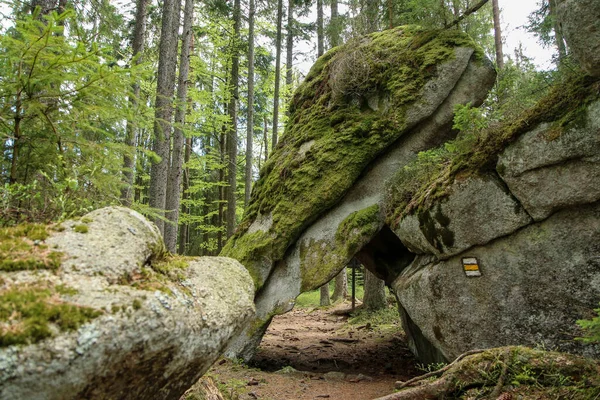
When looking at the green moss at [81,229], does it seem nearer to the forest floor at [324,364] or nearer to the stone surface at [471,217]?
the forest floor at [324,364]

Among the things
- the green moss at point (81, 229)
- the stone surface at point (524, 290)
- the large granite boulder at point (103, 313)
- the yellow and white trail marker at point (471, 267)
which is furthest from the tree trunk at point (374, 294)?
the green moss at point (81, 229)

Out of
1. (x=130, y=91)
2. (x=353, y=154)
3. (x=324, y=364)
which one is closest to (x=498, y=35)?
(x=353, y=154)

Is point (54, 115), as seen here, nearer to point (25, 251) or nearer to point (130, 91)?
point (130, 91)

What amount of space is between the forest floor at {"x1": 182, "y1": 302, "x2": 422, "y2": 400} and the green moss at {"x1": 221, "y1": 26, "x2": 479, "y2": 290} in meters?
1.89

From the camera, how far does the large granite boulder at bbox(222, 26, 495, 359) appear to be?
7539 millimetres

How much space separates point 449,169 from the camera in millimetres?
5762

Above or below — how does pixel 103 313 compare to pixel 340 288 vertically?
above

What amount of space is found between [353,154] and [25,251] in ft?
20.9

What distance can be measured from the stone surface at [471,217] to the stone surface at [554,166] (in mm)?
183

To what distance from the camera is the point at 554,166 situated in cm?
457

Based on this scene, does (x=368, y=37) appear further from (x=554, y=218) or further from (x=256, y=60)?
(x=256, y=60)

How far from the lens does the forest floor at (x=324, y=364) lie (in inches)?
238

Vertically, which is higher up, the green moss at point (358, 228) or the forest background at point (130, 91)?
the forest background at point (130, 91)

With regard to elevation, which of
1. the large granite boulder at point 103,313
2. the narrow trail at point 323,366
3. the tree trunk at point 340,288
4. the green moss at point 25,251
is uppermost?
the green moss at point 25,251
